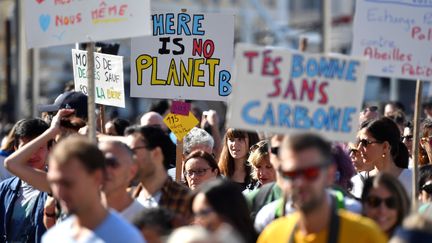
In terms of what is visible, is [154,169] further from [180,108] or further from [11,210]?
[180,108]

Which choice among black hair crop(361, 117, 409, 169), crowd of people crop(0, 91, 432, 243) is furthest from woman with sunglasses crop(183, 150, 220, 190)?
black hair crop(361, 117, 409, 169)

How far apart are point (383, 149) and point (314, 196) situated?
136 inches

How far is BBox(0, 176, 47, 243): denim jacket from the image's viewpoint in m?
8.27

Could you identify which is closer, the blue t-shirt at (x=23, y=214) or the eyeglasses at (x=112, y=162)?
the eyeglasses at (x=112, y=162)

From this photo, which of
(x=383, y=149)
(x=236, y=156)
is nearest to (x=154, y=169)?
(x=383, y=149)

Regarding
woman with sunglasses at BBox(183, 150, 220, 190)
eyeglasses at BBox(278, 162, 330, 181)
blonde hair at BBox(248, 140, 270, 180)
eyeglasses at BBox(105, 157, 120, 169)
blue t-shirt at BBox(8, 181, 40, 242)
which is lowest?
blue t-shirt at BBox(8, 181, 40, 242)

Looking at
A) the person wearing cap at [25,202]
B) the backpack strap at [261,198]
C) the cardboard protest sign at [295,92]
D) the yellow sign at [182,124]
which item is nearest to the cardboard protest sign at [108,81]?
the yellow sign at [182,124]

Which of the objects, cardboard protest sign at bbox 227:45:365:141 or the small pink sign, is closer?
cardboard protest sign at bbox 227:45:365:141

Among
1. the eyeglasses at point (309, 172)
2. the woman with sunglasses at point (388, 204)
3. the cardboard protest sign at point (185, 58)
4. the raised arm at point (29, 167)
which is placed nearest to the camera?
the eyeglasses at point (309, 172)

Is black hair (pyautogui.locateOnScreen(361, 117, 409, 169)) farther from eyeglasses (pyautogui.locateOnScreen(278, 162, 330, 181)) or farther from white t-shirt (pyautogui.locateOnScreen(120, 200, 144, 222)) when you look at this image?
eyeglasses (pyautogui.locateOnScreen(278, 162, 330, 181))

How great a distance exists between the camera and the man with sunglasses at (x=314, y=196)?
533 centimetres

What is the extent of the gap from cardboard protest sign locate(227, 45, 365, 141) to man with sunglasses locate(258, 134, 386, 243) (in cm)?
81

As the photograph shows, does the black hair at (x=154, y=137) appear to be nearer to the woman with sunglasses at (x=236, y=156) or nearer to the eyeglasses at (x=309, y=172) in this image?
the eyeglasses at (x=309, y=172)

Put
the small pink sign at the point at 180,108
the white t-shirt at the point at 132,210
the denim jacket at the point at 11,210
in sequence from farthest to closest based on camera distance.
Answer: the small pink sign at the point at 180,108
the denim jacket at the point at 11,210
the white t-shirt at the point at 132,210
